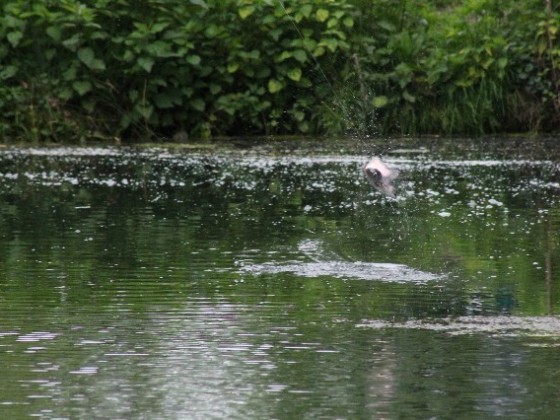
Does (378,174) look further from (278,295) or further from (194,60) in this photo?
(194,60)

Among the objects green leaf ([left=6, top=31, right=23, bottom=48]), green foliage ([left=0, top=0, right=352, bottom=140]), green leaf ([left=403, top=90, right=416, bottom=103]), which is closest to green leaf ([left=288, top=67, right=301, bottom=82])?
green foliage ([left=0, top=0, right=352, bottom=140])

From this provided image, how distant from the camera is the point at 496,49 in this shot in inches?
768

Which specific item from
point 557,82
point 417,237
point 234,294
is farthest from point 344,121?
point 234,294

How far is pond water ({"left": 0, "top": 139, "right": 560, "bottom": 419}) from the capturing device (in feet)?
18.8

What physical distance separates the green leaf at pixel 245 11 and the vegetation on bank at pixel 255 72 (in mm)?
35

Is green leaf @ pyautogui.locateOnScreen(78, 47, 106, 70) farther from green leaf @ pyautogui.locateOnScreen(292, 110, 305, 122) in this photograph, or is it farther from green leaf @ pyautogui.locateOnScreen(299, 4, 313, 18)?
green leaf @ pyautogui.locateOnScreen(299, 4, 313, 18)

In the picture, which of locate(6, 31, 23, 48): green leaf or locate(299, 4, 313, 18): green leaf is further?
locate(299, 4, 313, 18): green leaf

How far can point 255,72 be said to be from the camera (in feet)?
64.5

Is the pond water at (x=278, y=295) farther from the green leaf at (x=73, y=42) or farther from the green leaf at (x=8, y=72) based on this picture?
the green leaf at (x=73, y=42)

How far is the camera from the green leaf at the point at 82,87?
1881 centimetres

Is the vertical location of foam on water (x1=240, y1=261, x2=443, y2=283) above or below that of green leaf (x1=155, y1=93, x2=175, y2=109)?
below

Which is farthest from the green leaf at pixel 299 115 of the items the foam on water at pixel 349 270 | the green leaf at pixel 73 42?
the foam on water at pixel 349 270

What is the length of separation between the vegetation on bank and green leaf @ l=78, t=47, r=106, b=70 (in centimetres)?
2

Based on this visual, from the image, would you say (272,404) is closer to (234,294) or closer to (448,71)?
(234,294)
